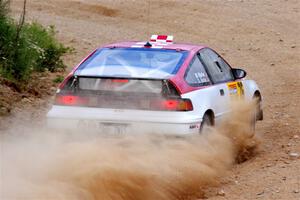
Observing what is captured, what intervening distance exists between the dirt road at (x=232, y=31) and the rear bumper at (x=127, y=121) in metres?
1.27

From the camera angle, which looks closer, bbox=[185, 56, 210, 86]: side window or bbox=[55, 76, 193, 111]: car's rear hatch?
bbox=[55, 76, 193, 111]: car's rear hatch

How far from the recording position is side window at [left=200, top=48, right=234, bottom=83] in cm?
974

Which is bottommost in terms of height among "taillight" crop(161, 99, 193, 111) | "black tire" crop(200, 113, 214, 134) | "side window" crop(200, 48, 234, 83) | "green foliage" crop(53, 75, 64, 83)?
"green foliage" crop(53, 75, 64, 83)

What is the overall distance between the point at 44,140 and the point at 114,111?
0.88m

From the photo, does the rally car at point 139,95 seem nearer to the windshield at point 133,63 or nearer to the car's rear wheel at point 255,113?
the windshield at point 133,63

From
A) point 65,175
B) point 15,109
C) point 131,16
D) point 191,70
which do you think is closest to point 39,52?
point 15,109

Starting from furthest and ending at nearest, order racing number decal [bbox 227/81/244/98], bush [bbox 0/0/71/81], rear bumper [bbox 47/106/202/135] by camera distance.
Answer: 1. bush [bbox 0/0/71/81]
2. racing number decal [bbox 227/81/244/98]
3. rear bumper [bbox 47/106/202/135]

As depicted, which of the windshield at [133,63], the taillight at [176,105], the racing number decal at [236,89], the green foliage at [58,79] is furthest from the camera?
the green foliage at [58,79]

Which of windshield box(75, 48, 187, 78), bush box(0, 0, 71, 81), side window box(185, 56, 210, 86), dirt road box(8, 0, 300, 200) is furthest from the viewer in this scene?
bush box(0, 0, 71, 81)

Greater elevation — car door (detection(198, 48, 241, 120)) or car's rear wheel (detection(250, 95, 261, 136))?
car door (detection(198, 48, 241, 120))

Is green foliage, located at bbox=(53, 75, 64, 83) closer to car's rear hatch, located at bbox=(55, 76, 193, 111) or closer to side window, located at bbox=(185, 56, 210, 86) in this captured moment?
side window, located at bbox=(185, 56, 210, 86)

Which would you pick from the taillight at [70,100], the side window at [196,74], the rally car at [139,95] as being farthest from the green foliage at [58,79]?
the taillight at [70,100]

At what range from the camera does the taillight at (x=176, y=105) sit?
8430 millimetres

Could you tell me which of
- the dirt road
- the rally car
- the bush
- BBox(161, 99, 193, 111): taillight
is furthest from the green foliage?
BBox(161, 99, 193, 111): taillight
